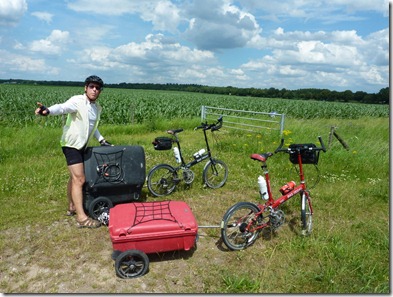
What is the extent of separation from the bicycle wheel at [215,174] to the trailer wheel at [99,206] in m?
2.15

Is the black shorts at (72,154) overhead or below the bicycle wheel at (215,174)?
overhead

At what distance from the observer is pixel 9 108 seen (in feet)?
45.7

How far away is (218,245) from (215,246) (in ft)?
0.17

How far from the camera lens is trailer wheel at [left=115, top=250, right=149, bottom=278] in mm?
3248

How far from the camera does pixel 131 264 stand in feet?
10.8

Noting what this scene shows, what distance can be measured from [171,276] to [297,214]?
2652 mm

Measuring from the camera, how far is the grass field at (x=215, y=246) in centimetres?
321

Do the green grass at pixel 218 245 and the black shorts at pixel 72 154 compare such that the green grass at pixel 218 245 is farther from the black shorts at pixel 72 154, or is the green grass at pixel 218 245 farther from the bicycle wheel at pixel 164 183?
the black shorts at pixel 72 154

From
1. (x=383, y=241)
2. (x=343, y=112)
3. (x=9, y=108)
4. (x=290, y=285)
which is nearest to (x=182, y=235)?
(x=290, y=285)

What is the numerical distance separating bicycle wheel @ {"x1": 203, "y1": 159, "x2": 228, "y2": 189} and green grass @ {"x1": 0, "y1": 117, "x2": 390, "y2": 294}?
0.61 feet

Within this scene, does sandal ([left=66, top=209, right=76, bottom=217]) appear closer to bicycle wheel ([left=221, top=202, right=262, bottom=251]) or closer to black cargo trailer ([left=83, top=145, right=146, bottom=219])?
black cargo trailer ([left=83, top=145, right=146, bottom=219])

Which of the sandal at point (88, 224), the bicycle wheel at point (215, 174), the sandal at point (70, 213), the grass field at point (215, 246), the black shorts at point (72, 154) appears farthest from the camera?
the bicycle wheel at point (215, 174)

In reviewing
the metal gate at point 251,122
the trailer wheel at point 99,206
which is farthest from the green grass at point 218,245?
the metal gate at point 251,122

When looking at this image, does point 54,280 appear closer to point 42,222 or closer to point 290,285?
point 42,222
